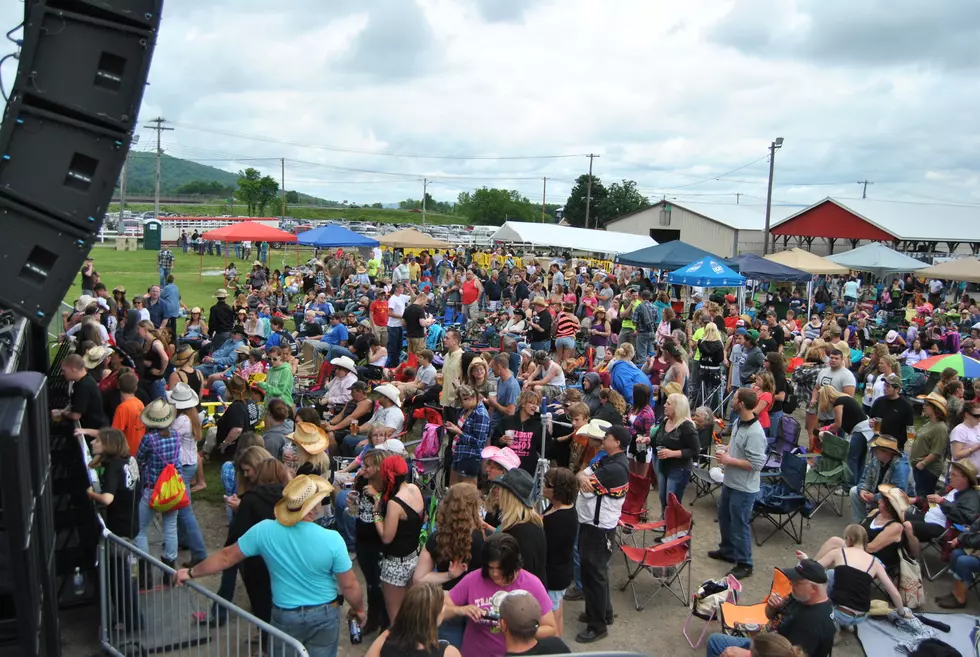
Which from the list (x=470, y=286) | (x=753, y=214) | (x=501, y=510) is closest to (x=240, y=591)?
(x=501, y=510)

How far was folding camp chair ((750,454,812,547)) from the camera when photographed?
7375 mm

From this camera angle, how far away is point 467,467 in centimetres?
670

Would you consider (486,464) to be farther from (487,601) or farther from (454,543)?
(487,601)

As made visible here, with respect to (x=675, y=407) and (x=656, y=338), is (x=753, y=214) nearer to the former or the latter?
(x=656, y=338)

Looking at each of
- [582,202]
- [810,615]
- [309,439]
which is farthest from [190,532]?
[582,202]

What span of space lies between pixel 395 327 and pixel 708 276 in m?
7.00

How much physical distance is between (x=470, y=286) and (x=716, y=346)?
23.7 ft

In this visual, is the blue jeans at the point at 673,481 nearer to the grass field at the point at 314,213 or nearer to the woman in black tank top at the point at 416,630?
the woman in black tank top at the point at 416,630

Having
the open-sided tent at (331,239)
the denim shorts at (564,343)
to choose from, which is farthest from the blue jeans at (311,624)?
the open-sided tent at (331,239)

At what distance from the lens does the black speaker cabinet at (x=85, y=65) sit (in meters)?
3.87

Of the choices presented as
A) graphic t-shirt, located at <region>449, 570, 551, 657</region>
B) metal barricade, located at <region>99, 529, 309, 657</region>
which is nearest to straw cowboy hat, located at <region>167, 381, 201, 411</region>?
metal barricade, located at <region>99, 529, 309, 657</region>

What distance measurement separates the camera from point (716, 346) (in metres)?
10.7

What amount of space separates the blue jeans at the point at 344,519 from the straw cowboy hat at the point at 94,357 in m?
3.56

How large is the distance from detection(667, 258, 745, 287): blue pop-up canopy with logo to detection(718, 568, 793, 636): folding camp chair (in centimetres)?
1115
